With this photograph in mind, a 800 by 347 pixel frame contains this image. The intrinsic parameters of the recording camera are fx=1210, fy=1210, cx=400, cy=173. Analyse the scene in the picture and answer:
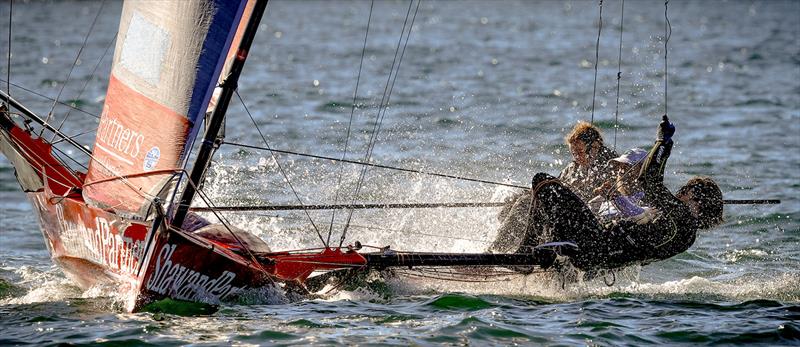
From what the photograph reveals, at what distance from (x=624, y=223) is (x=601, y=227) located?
0.22 meters

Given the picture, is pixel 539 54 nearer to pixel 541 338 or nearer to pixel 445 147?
pixel 445 147

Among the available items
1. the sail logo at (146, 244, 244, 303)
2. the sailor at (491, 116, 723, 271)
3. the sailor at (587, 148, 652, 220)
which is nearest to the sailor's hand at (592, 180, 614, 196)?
the sailor at (587, 148, 652, 220)

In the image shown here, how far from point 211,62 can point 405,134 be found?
9.86m

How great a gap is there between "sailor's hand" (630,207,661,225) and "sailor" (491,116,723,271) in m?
0.01

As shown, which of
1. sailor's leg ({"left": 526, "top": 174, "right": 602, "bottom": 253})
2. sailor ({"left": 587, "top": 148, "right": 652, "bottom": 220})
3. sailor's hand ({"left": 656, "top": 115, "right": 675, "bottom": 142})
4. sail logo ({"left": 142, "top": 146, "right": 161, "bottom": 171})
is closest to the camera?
sail logo ({"left": 142, "top": 146, "right": 161, "bottom": 171})

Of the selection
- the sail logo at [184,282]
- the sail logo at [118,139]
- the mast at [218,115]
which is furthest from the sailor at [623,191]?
the sail logo at [118,139]

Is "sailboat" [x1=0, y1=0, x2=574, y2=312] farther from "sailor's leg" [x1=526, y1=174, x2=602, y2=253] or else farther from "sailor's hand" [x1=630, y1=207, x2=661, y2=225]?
"sailor's hand" [x1=630, y1=207, x2=661, y2=225]

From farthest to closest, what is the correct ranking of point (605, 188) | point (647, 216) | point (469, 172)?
1. point (469, 172)
2. point (605, 188)
3. point (647, 216)

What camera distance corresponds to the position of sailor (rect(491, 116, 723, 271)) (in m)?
9.40

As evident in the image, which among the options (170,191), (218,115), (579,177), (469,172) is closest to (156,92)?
(218,115)

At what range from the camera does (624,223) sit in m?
9.60

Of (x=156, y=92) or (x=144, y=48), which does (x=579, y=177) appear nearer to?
(x=156, y=92)

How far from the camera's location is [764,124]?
20188 mm

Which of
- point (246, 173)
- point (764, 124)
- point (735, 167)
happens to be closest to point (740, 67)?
point (764, 124)
